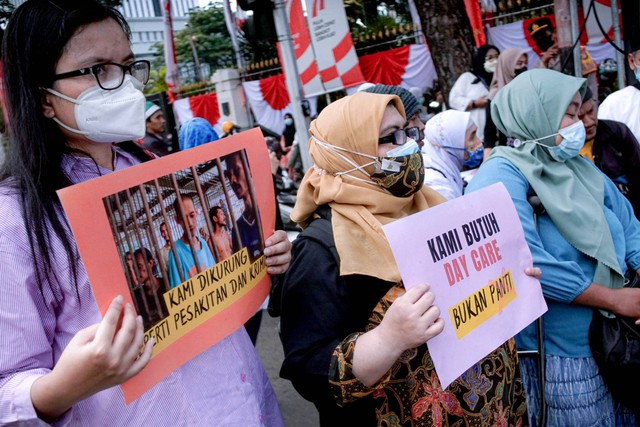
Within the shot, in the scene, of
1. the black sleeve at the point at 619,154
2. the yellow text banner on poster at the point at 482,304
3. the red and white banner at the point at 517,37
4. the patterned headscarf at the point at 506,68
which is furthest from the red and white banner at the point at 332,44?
the yellow text banner on poster at the point at 482,304

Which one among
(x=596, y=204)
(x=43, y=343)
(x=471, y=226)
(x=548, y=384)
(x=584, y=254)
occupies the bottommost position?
(x=548, y=384)

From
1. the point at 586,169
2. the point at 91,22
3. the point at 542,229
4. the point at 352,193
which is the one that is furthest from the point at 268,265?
the point at 586,169

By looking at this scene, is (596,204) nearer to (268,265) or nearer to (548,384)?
(548,384)

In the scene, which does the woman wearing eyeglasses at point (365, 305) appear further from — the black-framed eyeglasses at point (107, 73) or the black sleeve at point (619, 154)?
the black sleeve at point (619, 154)

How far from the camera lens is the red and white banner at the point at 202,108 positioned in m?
20.1

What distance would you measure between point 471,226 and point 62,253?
3.68 ft

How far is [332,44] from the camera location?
8867 mm

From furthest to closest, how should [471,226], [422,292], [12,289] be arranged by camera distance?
[471,226], [422,292], [12,289]

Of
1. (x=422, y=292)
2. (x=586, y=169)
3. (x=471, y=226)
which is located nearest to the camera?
(x=422, y=292)

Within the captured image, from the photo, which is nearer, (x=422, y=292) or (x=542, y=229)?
(x=422, y=292)

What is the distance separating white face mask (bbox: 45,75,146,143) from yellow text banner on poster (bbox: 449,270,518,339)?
0.95m

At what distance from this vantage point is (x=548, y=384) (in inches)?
87.0

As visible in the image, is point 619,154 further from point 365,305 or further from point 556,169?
point 365,305

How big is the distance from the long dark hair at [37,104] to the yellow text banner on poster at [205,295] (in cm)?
21
